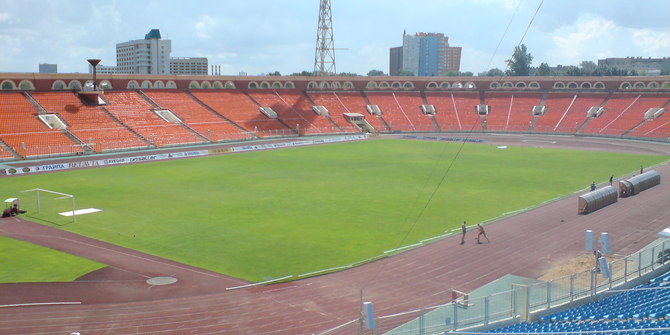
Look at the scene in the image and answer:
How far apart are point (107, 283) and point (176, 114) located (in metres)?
57.0

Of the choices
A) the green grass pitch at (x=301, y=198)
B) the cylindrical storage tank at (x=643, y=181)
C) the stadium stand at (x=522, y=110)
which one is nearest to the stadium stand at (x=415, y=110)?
the stadium stand at (x=522, y=110)

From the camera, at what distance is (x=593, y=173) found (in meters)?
49.5

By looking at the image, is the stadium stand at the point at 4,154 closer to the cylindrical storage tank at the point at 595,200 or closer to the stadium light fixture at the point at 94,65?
the stadium light fixture at the point at 94,65

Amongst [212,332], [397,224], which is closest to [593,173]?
[397,224]

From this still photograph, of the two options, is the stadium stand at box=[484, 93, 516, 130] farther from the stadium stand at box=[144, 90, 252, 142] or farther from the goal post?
the goal post

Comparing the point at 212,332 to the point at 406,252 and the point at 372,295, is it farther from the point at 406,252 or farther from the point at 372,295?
the point at 406,252

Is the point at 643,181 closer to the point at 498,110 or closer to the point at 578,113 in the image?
the point at 578,113

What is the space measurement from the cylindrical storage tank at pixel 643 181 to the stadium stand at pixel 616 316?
22.7 m

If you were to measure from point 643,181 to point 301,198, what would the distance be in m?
23.1

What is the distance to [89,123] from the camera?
219 ft

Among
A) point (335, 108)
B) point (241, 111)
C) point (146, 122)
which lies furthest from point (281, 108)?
point (146, 122)

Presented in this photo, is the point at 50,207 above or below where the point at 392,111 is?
below

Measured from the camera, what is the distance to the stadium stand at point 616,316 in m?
13.8

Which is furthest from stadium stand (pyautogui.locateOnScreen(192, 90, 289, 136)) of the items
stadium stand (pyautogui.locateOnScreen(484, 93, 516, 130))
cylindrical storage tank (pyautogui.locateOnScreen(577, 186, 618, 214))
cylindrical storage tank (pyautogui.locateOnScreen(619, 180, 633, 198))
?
cylindrical storage tank (pyautogui.locateOnScreen(577, 186, 618, 214))
